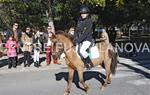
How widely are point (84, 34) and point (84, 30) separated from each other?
15 cm

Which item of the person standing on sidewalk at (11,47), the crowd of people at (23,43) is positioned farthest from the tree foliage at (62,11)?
the person standing on sidewalk at (11,47)

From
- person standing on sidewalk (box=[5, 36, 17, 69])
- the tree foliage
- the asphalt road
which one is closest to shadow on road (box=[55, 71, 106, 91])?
the asphalt road

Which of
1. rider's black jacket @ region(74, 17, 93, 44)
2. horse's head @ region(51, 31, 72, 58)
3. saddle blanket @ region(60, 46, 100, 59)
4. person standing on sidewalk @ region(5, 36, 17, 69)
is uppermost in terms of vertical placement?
rider's black jacket @ region(74, 17, 93, 44)

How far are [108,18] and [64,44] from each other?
21771mm

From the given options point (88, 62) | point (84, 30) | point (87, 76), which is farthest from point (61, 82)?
point (84, 30)

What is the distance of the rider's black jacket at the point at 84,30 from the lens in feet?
35.1

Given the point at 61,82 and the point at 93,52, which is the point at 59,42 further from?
the point at 61,82

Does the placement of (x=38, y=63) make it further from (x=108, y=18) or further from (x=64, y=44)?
(x=108, y=18)

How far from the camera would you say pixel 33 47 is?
1789cm

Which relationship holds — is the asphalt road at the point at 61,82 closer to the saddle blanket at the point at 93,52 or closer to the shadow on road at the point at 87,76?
the shadow on road at the point at 87,76

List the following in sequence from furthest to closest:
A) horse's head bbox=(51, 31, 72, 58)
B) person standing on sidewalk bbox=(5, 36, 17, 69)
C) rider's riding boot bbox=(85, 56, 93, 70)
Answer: person standing on sidewalk bbox=(5, 36, 17, 69), rider's riding boot bbox=(85, 56, 93, 70), horse's head bbox=(51, 31, 72, 58)

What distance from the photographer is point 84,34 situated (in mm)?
10852

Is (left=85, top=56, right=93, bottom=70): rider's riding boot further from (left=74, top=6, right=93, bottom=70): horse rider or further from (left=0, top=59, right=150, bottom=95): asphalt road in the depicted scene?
(left=0, top=59, right=150, bottom=95): asphalt road

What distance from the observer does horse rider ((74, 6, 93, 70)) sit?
1070cm
